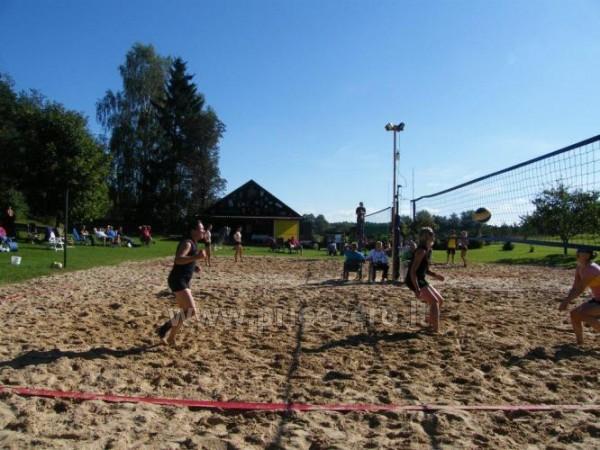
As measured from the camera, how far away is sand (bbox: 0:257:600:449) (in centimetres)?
306

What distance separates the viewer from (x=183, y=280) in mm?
5141

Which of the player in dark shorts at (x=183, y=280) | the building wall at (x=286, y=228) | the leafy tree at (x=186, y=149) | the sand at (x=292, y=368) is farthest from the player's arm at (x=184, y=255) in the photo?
the leafy tree at (x=186, y=149)

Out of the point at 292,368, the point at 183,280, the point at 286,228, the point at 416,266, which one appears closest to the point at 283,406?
the point at 292,368

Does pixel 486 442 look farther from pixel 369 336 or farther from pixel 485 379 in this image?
pixel 369 336

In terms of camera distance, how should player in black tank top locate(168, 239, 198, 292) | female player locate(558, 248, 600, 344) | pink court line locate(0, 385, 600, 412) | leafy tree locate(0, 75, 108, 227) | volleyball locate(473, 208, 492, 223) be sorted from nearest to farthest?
1. pink court line locate(0, 385, 600, 412)
2. female player locate(558, 248, 600, 344)
3. player in black tank top locate(168, 239, 198, 292)
4. volleyball locate(473, 208, 492, 223)
5. leafy tree locate(0, 75, 108, 227)

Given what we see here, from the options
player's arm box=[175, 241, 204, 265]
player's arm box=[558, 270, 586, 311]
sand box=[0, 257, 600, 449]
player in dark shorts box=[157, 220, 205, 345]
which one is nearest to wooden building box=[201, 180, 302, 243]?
sand box=[0, 257, 600, 449]

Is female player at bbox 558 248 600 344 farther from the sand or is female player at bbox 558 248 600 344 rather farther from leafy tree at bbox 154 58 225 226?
leafy tree at bbox 154 58 225 226

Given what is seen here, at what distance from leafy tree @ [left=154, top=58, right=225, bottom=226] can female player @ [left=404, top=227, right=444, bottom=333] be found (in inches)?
1458

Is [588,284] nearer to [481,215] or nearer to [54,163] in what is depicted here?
[481,215]

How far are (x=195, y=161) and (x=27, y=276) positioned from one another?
109 ft

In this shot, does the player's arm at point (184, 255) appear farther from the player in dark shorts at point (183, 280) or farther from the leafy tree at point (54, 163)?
the leafy tree at point (54, 163)

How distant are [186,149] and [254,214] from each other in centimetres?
884

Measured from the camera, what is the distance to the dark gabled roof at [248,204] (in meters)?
40.0

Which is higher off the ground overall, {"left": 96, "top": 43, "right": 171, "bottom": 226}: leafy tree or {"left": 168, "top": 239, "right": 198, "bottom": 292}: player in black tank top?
{"left": 96, "top": 43, "right": 171, "bottom": 226}: leafy tree
